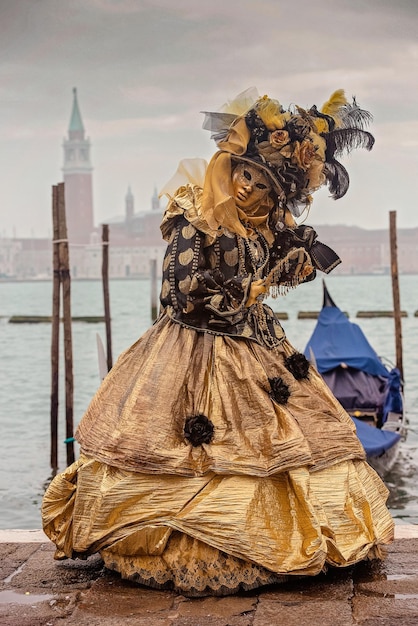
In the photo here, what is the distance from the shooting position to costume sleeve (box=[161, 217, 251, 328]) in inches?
119

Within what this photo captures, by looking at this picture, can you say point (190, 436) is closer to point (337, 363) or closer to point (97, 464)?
point (97, 464)

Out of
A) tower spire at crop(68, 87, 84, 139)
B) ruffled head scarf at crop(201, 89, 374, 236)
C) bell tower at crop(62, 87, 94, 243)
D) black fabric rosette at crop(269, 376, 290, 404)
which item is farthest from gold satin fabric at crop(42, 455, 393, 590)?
tower spire at crop(68, 87, 84, 139)

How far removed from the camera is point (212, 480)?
113 inches

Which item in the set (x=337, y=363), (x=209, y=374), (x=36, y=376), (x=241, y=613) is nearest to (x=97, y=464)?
(x=209, y=374)

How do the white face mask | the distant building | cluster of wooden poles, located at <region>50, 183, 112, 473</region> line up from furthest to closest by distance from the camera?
the distant building
cluster of wooden poles, located at <region>50, 183, 112, 473</region>
the white face mask

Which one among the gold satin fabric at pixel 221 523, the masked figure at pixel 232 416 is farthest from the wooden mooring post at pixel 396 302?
the gold satin fabric at pixel 221 523

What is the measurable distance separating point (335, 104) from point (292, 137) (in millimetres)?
265

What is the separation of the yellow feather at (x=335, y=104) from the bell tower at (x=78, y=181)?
305ft

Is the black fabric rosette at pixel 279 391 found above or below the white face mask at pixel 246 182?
below

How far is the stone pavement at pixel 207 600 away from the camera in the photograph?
2639 mm

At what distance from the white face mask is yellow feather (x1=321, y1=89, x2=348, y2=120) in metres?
0.35

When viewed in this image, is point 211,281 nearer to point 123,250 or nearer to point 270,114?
point 270,114

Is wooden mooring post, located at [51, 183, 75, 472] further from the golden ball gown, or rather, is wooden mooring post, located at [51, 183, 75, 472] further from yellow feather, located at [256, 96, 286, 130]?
yellow feather, located at [256, 96, 286, 130]

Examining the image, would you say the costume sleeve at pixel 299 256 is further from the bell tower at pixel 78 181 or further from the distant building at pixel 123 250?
the bell tower at pixel 78 181
